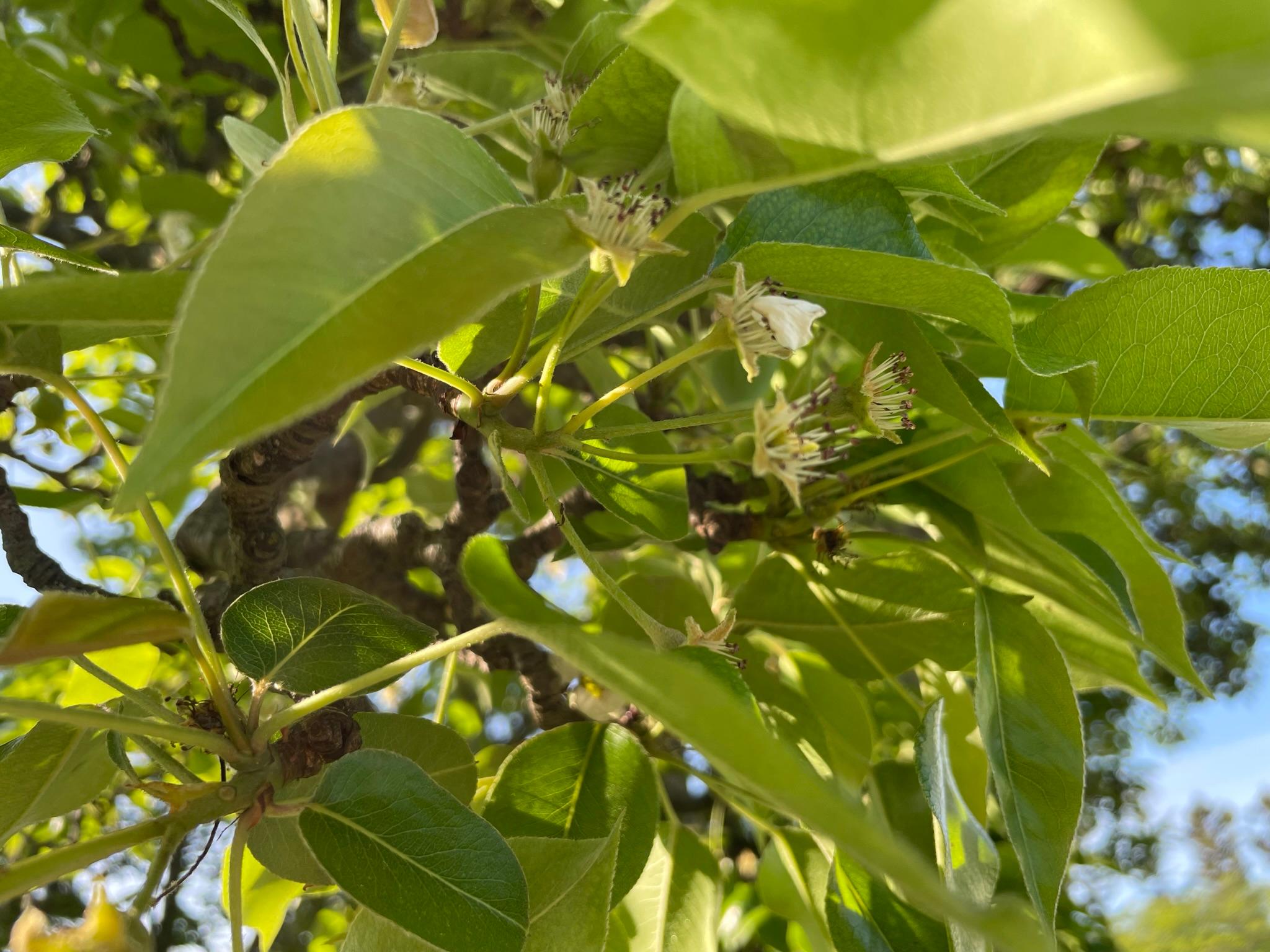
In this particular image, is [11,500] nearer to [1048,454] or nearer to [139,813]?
[1048,454]

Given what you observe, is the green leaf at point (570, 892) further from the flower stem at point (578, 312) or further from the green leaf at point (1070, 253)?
the green leaf at point (1070, 253)

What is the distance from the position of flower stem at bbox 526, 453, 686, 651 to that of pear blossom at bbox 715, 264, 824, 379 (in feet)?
0.37

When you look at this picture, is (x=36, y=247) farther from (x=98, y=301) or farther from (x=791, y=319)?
(x=791, y=319)

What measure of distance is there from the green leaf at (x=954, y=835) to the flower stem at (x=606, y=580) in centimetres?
12

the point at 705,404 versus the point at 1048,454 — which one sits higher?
the point at 1048,454

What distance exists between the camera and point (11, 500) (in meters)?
0.62

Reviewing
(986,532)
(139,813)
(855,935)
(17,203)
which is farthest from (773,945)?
(17,203)

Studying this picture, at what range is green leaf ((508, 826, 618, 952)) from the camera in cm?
41

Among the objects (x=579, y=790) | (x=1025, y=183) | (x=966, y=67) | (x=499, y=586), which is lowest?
(x=579, y=790)

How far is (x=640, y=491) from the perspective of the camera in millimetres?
517

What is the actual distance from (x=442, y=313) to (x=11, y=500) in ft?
1.68

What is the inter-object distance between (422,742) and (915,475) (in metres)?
0.33

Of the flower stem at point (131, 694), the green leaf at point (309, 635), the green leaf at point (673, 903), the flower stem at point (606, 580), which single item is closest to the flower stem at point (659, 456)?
the flower stem at point (606, 580)

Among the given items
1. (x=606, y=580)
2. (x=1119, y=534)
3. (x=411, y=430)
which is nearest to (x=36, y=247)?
(x=606, y=580)
